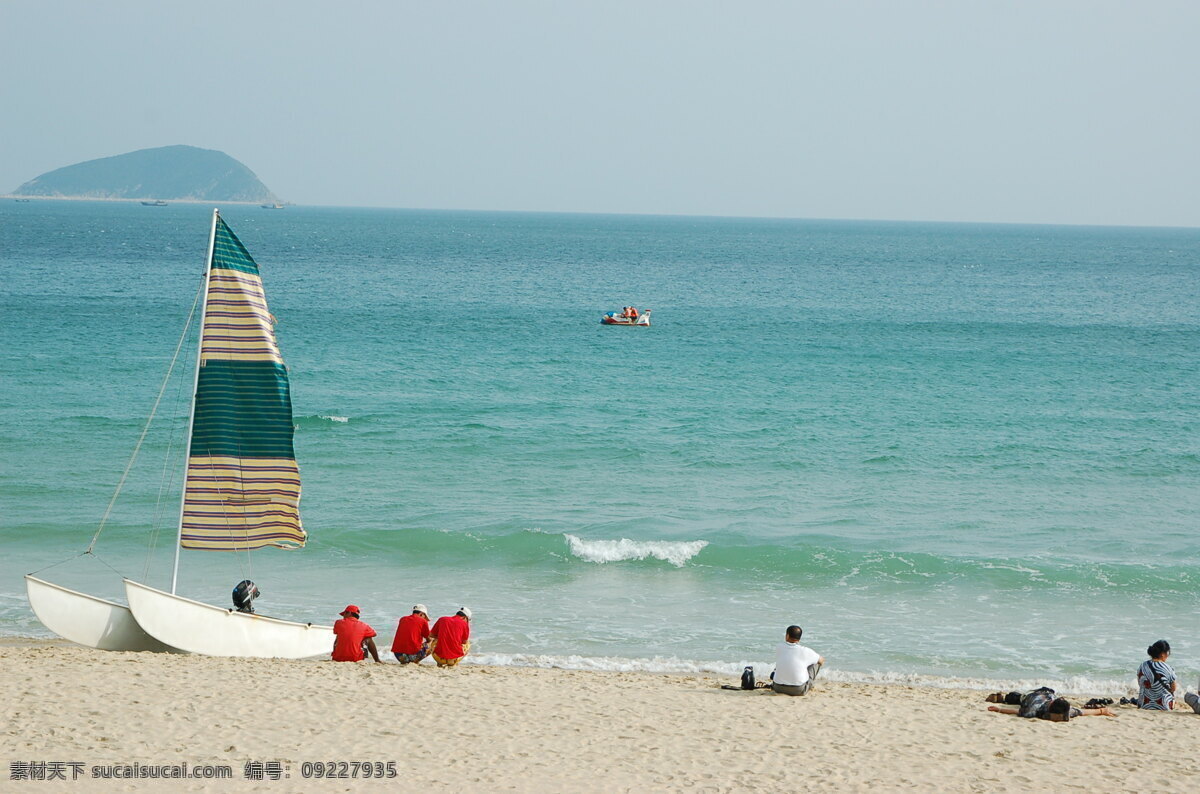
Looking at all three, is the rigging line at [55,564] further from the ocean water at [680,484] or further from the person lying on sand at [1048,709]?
the person lying on sand at [1048,709]

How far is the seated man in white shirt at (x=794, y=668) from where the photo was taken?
12.5m

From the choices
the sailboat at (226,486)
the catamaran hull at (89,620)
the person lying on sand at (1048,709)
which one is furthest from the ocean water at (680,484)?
the sailboat at (226,486)

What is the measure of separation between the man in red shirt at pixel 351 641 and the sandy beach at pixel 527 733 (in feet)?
1.34

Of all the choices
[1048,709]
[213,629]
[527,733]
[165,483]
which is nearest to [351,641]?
[213,629]

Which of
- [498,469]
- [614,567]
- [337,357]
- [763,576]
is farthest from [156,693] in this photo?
[337,357]

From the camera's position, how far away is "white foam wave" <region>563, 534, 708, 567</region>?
19.7 meters

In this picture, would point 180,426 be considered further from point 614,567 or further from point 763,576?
point 763,576

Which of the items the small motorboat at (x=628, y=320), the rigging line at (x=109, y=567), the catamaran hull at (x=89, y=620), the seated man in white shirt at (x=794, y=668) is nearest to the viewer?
the seated man in white shirt at (x=794, y=668)

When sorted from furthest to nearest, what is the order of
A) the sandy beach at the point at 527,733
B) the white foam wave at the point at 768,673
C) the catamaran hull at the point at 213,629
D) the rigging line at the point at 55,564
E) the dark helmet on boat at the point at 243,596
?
1. the rigging line at the point at 55,564
2. the white foam wave at the point at 768,673
3. the dark helmet on boat at the point at 243,596
4. the catamaran hull at the point at 213,629
5. the sandy beach at the point at 527,733

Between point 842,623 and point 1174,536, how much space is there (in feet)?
27.9

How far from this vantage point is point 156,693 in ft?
37.1

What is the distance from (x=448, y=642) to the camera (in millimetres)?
13484

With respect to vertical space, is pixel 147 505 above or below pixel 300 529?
below

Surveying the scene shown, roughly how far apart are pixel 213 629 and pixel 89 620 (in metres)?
1.35
